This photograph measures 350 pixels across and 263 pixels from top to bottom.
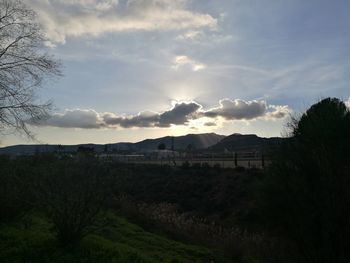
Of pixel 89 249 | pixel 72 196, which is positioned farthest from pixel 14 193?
pixel 89 249

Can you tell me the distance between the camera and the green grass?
9273mm

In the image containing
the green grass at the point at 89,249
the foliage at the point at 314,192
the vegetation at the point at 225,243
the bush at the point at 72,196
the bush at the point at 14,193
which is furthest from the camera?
the bush at the point at 14,193

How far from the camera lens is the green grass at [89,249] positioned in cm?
927

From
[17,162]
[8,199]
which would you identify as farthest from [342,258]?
[17,162]

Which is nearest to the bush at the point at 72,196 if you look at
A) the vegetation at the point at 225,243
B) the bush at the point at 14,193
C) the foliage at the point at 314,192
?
the vegetation at the point at 225,243

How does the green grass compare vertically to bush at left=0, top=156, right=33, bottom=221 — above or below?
below

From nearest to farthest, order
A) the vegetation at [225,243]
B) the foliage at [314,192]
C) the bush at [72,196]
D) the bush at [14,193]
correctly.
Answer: the foliage at [314,192] → the vegetation at [225,243] → the bush at [72,196] → the bush at [14,193]

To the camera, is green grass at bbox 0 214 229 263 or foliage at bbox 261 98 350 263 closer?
foliage at bbox 261 98 350 263

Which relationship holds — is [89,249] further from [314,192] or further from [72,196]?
[314,192]

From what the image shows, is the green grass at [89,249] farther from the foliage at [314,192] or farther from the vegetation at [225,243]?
the foliage at [314,192]

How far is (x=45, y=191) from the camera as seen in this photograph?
995 cm

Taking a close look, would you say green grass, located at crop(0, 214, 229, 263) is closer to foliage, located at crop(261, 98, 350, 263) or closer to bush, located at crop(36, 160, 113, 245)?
bush, located at crop(36, 160, 113, 245)

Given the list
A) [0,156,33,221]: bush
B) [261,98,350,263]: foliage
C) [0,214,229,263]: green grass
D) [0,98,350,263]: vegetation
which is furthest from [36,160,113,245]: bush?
[261,98,350,263]: foliage

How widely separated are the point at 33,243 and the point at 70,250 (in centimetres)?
108
